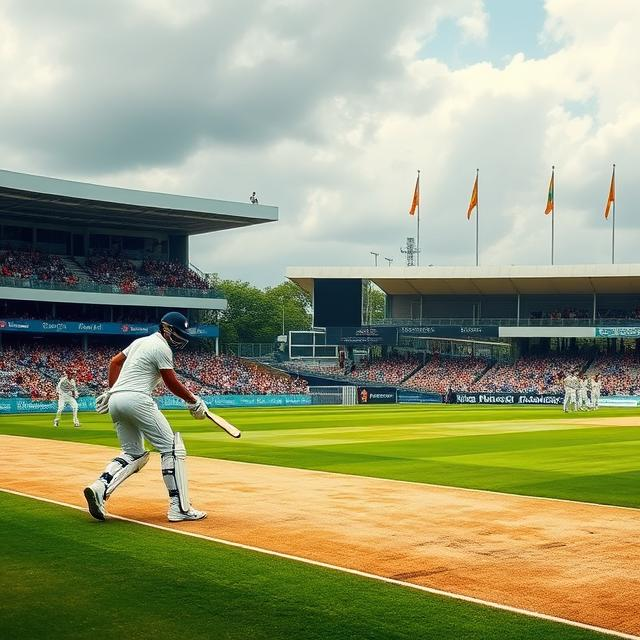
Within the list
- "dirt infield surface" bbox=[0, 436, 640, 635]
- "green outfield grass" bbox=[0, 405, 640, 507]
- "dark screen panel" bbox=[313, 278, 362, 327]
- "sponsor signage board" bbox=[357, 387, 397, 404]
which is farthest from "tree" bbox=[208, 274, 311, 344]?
"dirt infield surface" bbox=[0, 436, 640, 635]

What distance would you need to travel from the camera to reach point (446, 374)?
76.1 m

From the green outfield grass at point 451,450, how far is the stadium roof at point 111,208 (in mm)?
28198

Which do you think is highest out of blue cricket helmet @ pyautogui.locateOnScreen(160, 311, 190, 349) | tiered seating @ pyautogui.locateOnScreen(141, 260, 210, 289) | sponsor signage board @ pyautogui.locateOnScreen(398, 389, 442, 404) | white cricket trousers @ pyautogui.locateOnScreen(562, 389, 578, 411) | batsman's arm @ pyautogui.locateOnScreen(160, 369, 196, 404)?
tiered seating @ pyautogui.locateOnScreen(141, 260, 210, 289)

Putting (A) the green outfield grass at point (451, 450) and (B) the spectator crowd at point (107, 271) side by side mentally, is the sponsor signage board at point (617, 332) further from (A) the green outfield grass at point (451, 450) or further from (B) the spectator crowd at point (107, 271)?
(A) the green outfield grass at point (451, 450)

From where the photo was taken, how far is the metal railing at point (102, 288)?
60.3 metres

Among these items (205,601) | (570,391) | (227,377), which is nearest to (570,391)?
(570,391)

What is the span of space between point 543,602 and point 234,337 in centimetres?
12141

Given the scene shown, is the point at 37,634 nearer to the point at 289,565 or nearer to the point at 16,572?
the point at 16,572

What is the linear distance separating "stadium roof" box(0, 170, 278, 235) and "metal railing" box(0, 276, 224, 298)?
519cm

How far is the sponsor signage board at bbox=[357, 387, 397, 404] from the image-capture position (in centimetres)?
6494

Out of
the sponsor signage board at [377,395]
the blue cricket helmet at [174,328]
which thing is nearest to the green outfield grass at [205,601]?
the blue cricket helmet at [174,328]

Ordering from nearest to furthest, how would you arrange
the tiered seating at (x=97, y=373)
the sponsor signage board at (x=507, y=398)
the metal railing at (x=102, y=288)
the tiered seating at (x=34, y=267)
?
the tiered seating at (x=97, y=373) < the metal railing at (x=102, y=288) < the tiered seating at (x=34, y=267) < the sponsor signage board at (x=507, y=398)

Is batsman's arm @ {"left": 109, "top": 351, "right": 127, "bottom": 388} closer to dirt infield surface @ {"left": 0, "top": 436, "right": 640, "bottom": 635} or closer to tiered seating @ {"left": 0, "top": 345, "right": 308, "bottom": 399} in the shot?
dirt infield surface @ {"left": 0, "top": 436, "right": 640, "bottom": 635}

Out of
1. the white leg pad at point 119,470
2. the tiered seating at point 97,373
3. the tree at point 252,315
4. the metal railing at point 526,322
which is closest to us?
the white leg pad at point 119,470
